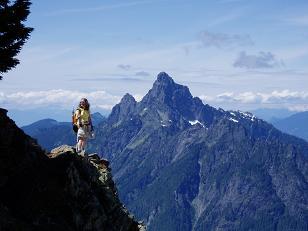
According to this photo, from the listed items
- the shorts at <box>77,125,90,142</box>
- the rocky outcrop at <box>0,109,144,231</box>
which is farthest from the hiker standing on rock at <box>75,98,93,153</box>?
the rocky outcrop at <box>0,109,144,231</box>

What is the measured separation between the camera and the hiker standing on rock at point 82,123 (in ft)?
123

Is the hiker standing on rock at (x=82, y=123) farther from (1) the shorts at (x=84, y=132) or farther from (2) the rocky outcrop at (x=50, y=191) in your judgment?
(2) the rocky outcrop at (x=50, y=191)

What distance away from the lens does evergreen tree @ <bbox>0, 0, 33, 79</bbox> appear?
1339 inches

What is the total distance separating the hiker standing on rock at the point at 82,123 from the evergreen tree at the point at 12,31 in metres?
5.18

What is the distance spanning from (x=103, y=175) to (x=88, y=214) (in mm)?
5370

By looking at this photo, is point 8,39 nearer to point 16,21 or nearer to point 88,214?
point 16,21

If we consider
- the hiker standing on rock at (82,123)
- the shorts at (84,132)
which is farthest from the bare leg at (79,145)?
the shorts at (84,132)

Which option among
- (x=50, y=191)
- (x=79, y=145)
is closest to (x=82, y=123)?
(x=79, y=145)

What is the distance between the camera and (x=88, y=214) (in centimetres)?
3406

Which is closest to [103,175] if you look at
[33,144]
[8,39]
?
Answer: [33,144]

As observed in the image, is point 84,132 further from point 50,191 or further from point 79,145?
point 50,191

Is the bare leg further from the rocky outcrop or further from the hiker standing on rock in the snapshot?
the rocky outcrop

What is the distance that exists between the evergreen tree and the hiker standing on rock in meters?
5.18

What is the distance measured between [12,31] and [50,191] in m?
9.72
